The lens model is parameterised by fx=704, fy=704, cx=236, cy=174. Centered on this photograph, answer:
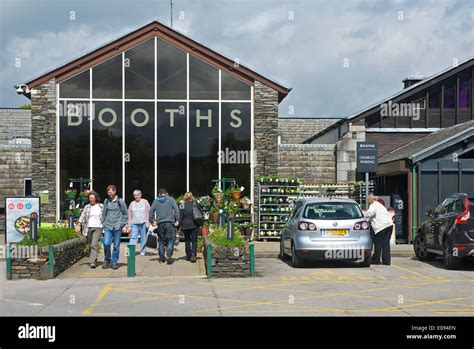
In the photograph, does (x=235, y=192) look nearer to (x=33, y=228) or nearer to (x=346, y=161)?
(x=346, y=161)

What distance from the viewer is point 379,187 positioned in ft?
87.0

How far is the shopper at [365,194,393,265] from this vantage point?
653 inches

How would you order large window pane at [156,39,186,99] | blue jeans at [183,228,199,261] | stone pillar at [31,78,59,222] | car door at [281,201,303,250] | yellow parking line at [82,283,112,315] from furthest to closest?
large window pane at [156,39,186,99]
stone pillar at [31,78,59,222]
blue jeans at [183,228,199,261]
car door at [281,201,303,250]
yellow parking line at [82,283,112,315]

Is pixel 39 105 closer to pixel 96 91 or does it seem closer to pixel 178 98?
pixel 96 91

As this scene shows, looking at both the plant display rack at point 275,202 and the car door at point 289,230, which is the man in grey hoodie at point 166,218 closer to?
the car door at point 289,230

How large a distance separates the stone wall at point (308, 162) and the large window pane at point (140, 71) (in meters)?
5.34

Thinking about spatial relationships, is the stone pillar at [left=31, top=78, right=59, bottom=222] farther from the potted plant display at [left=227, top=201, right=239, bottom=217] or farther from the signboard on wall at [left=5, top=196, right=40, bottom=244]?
the signboard on wall at [left=5, top=196, right=40, bottom=244]

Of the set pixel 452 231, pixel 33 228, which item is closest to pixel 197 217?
pixel 33 228

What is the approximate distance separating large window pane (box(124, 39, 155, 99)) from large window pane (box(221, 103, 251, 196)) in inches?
106

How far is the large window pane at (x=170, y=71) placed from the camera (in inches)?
958

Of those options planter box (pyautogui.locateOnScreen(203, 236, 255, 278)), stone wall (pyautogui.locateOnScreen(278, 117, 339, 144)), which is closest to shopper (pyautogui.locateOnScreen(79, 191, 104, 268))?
planter box (pyautogui.locateOnScreen(203, 236, 255, 278))

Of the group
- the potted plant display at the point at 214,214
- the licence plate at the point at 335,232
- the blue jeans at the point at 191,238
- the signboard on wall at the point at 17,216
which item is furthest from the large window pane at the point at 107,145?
the licence plate at the point at 335,232
